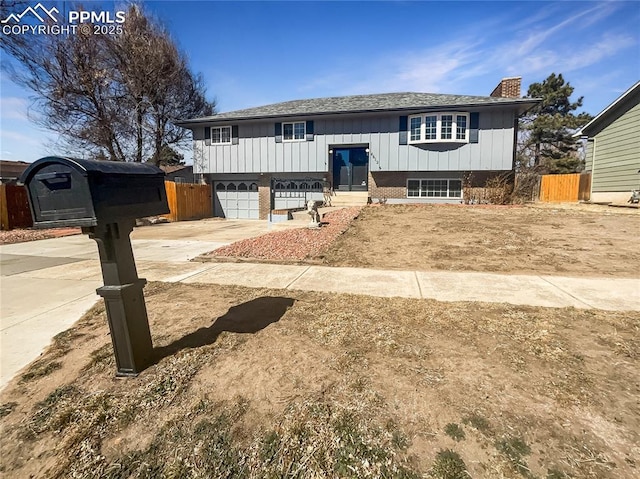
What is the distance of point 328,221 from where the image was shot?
37.6 ft

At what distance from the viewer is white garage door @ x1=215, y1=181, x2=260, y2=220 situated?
69.3 feet

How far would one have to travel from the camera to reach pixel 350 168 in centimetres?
1877

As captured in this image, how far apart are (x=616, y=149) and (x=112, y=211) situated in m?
20.7

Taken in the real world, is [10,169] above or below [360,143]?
above

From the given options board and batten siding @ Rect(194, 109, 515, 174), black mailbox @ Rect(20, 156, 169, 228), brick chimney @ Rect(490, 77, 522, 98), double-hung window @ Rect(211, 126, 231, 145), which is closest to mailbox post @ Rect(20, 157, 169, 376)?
black mailbox @ Rect(20, 156, 169, 228)

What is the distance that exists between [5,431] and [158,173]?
2.10 meters

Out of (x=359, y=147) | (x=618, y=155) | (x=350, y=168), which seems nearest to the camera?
(x=618, y=155)

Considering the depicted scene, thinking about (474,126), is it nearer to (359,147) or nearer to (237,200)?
(359,147)

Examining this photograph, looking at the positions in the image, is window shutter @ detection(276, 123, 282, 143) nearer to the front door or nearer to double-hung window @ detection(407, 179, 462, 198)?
the front door

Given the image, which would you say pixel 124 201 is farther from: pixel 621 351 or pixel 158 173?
pixel 621 351

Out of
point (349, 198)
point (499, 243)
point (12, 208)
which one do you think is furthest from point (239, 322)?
point (12, 208)

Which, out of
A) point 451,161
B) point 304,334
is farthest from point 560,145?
point 304,334

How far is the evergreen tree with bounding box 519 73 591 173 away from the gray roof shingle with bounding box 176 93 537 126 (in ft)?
54.2

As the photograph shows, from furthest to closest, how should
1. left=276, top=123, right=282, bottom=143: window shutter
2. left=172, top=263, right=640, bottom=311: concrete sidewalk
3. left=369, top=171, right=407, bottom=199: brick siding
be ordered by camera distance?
left=276, top=123, right=282, bottom=143: window shutter → left=369, top=171, right=407, bottom=199: brick siding → left=172, top=263, right=640, bottom=311: concrete sidewalk
